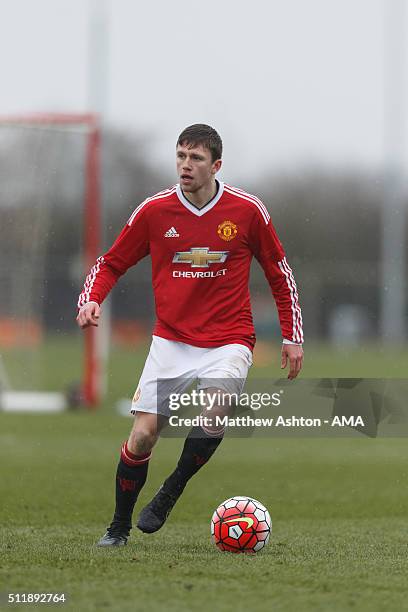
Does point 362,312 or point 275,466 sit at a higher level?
point 275,466

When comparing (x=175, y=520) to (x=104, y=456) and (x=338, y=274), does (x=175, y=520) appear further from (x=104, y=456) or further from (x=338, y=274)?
(x=338, y=274)

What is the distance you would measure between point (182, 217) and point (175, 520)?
7.36ft

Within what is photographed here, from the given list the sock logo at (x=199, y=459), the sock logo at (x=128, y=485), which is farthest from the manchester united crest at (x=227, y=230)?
the sock logo at (x=128, y=485)

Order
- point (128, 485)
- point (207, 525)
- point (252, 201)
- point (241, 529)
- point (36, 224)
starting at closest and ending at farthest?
point (241, 529) < point (128, 485) < point (252, 201) < point (207, 525) < point (36, 224)

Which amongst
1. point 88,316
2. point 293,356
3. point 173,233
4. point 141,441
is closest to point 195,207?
point 173,233

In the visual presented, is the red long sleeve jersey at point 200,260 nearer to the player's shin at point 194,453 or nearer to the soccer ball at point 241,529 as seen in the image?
the player's shin at point 194,453

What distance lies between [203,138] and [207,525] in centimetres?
255

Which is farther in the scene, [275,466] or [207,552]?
[275,466]

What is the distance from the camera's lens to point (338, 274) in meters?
38.2

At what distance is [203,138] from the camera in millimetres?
6148

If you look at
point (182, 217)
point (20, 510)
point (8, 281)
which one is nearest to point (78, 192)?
point (8, 281)

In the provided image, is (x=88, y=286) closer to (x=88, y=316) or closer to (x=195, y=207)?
(x=88, y=316)

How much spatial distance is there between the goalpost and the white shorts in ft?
19.7

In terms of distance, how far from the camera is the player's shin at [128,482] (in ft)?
20.3
